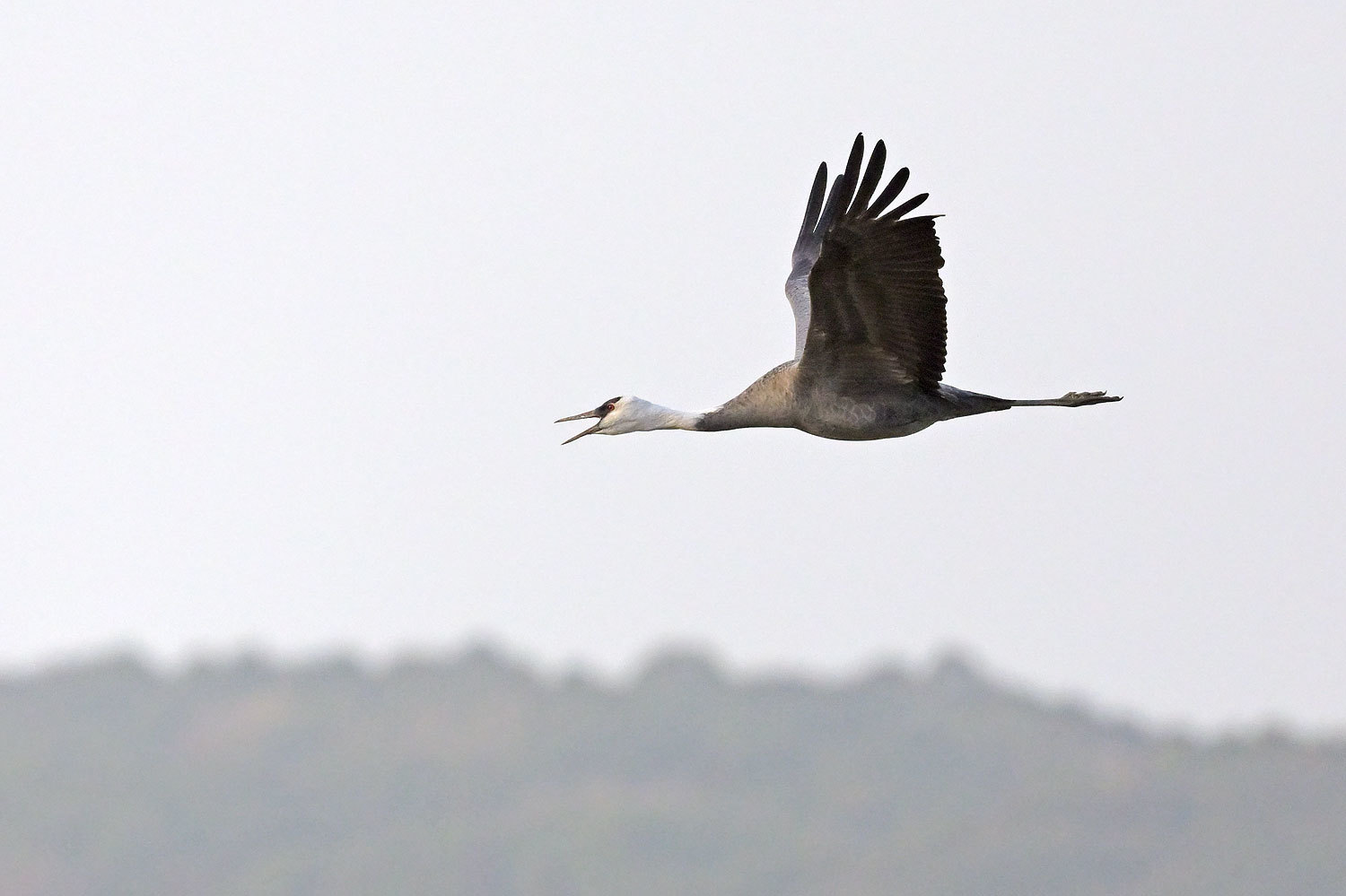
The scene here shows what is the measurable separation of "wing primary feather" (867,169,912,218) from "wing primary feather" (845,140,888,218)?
0.06 metres

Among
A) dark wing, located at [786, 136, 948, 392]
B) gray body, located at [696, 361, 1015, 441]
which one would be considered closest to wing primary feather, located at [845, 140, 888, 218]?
dark wing, located at [786, 136, 948, 392]

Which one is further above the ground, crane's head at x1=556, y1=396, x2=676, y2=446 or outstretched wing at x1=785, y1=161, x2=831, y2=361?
outstretched wing at x1=785, y1=161, x2=831, y2=361

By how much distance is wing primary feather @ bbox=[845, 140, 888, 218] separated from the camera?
622 inches

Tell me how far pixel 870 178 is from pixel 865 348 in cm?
Answer: 143

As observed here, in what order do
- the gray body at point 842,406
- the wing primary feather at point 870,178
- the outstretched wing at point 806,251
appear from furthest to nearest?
the outstretched wing at point 806,251 → the gray body at point 842,406 → the wing primary feather at point 870,178

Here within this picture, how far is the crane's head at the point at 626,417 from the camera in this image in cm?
1814

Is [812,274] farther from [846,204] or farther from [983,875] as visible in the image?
[983,875]

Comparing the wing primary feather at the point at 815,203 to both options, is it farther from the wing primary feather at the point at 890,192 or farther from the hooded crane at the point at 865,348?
the wing primary feather at the point at 890,192

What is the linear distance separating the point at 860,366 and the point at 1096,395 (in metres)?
2.24

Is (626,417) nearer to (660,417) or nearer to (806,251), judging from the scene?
(660,417)

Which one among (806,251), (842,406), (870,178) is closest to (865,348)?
(842,406)

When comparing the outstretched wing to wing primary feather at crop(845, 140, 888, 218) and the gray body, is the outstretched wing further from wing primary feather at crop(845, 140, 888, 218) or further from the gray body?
wing primary feather at crop(845, 140, 888, 218)

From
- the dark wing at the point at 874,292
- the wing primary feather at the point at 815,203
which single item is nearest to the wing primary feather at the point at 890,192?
the dark wing at the point at 874,292

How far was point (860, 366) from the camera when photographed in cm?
1686
